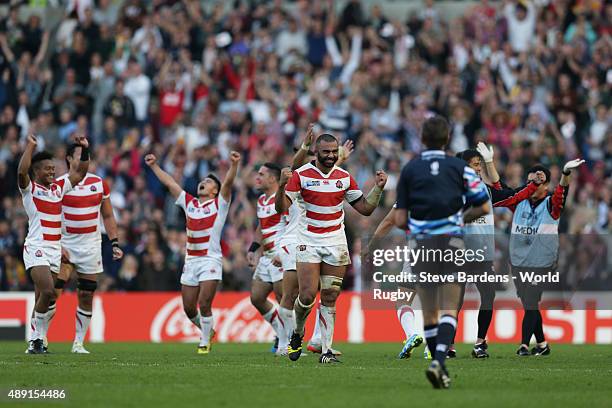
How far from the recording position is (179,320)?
82.5ft

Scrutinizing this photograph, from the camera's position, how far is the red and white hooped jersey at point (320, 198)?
50.6 feet

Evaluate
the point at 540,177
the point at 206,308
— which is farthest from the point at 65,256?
the point at 540,177

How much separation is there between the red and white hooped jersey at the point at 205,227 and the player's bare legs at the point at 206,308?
49 centimetres

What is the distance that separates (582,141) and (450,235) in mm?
16369

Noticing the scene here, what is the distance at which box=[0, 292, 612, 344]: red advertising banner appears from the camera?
2445 cm

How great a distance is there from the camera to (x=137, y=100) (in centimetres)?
2969

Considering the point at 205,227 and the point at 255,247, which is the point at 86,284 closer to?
the point at 205,227

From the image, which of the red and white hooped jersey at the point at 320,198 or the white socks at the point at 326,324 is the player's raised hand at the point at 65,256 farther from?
the white socks at the point at 326,324

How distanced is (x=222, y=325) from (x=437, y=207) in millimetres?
13483

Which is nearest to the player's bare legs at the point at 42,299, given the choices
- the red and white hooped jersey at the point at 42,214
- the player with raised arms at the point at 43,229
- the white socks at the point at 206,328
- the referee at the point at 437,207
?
the player with raised arms at the point at 43,229

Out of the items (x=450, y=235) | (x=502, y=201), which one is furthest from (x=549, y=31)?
(x=450, y=235)

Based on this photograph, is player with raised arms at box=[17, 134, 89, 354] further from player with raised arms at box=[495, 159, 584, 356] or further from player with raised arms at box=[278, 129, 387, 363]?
player with raised arms at box=[495, 159, 584, 356]

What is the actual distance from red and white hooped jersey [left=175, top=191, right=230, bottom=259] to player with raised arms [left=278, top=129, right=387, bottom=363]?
3541 mm

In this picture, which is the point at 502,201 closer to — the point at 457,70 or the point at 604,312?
the point at 604,312
